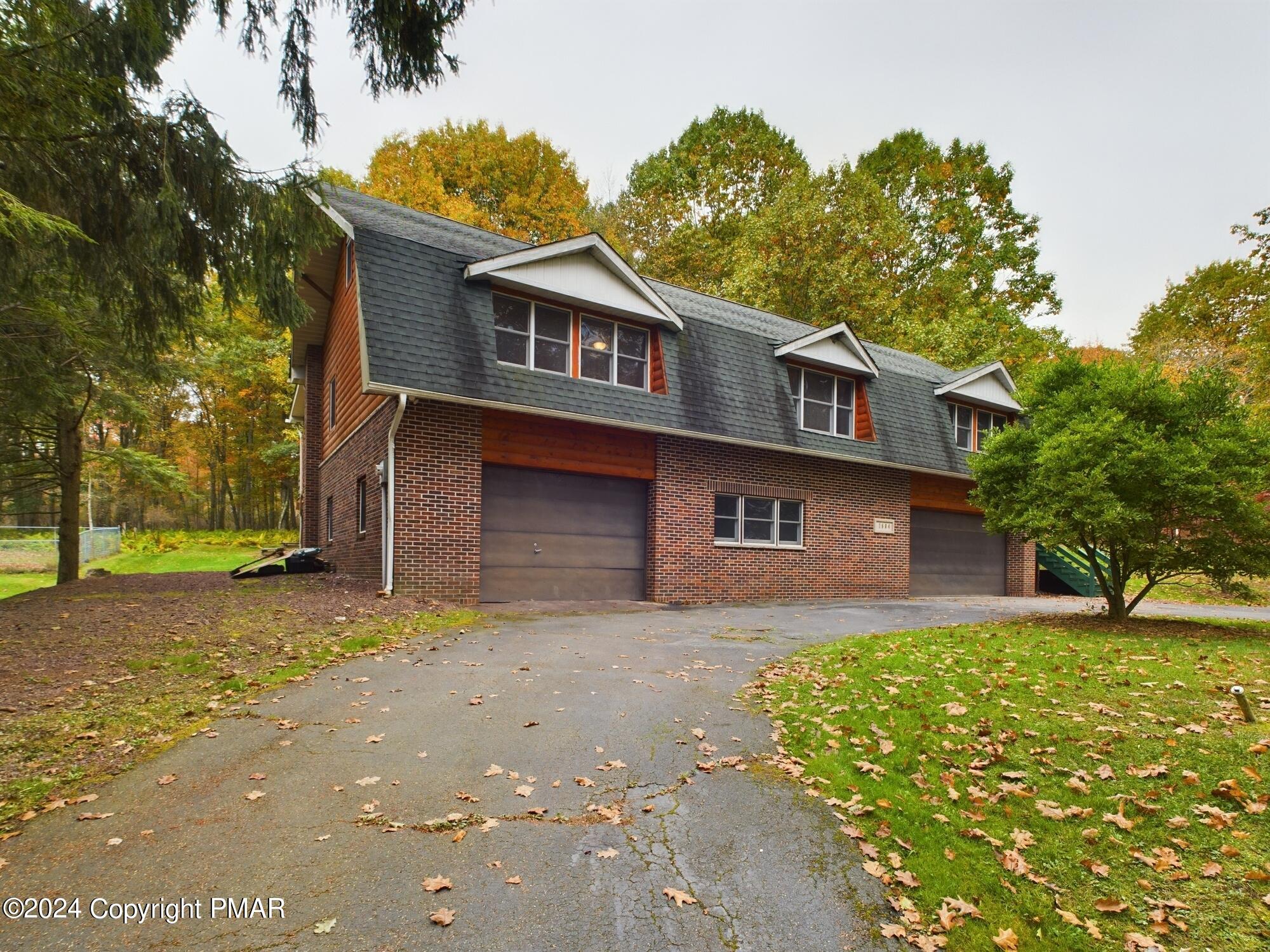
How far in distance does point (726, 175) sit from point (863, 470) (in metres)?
22.5

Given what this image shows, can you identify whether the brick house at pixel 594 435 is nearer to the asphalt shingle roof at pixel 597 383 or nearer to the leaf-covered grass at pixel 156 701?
the asphalt shingle roof at pixel 597 383

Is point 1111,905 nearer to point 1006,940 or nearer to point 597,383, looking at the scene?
point 1006,940

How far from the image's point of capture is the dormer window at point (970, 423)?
61.9 ft

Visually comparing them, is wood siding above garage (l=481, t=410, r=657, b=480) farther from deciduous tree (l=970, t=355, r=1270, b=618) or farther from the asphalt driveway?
deciduous tree (l=970, t=355, r=1270, b=618)

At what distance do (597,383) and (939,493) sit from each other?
10.9m

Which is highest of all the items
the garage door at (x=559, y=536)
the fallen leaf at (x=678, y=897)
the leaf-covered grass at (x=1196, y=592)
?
the garage door at (x=559, y=536)

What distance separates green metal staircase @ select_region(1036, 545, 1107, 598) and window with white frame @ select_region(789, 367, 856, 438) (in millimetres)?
8202

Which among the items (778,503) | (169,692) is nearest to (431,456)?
(169,692)

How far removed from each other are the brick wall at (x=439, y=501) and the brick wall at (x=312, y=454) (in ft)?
29.9

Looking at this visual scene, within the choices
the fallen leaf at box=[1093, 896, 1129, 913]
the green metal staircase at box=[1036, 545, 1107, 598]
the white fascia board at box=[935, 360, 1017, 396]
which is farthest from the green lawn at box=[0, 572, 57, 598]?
the green metal staircase at box=[1036, 545, 1107, 598]

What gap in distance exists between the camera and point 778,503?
1502 centimetres

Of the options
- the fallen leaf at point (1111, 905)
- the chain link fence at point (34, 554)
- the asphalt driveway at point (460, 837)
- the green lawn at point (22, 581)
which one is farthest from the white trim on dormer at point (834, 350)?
the chain link fence at point (34, 554)

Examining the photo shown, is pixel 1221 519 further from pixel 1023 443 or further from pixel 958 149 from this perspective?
pixel 958 149

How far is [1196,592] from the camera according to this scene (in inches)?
731
